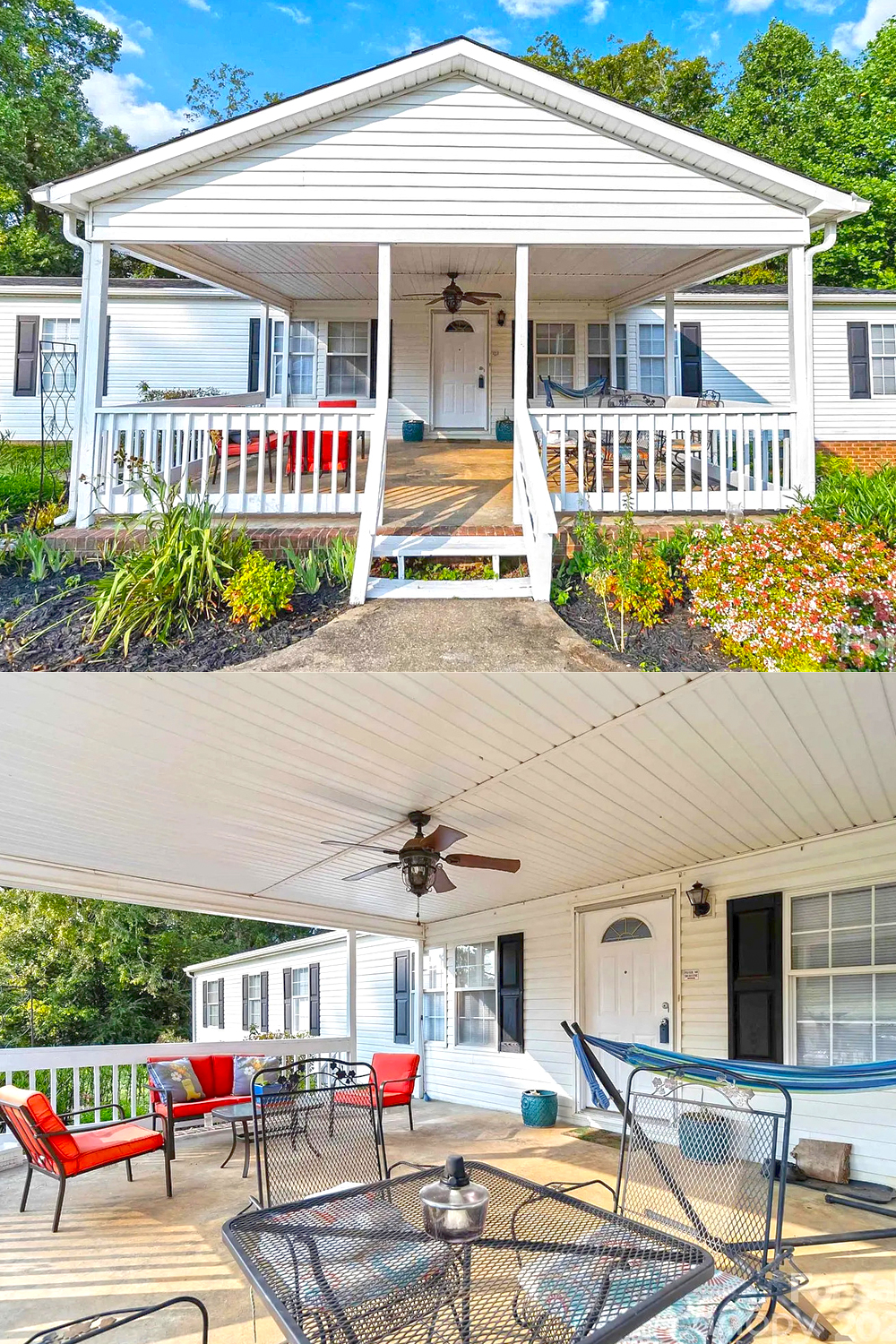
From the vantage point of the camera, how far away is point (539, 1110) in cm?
844

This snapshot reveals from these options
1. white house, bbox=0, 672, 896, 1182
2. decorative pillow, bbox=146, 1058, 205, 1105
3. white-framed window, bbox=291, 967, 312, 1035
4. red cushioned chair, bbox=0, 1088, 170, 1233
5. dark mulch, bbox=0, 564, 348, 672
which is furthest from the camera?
white-framed window, bbox=291, 967, 312, 1035

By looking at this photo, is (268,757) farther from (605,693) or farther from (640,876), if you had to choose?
(640,876)

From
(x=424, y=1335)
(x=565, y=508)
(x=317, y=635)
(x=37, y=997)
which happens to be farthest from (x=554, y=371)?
Answer: (x=37, y=997)

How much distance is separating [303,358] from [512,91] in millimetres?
3553

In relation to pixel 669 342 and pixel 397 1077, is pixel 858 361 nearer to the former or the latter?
pixel 669 342

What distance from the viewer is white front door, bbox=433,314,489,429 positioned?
391 inches

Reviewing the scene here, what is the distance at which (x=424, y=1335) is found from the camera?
244 cm

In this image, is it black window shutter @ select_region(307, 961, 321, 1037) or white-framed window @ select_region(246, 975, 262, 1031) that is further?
white-framed window @ select_region(246, 975, 262, 1031)

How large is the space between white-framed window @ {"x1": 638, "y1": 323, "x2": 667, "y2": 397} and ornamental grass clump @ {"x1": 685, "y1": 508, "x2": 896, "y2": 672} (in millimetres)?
4504

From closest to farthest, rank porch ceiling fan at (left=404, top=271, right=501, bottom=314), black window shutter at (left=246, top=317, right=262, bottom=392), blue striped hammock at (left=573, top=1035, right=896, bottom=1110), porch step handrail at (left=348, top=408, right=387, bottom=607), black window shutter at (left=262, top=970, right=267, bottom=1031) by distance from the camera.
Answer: blue striped hammock at (left=573, top=1035, right=896, bottom=1110), porch step handrail at (left=348, top=408, right=387, bottom=607), porch ceiling fan at (left=404, top=271, right=501, bottom=314), black window shutter at (left=246, top=317, right=262, bottom=392), black window shutter at (left=262, top=970, right=267, bottom=1031)

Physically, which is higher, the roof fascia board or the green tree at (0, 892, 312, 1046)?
the roof fascia board

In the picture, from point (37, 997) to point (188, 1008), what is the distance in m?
3.19

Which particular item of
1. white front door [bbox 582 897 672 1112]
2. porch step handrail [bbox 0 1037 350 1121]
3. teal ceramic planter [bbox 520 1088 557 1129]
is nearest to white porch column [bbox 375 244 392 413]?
A: white front door [bbox 582 897 672 1112]

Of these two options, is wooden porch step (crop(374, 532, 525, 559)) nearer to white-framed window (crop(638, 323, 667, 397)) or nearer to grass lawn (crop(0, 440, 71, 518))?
grass lawn (crop(0, 440, 71, 518))
